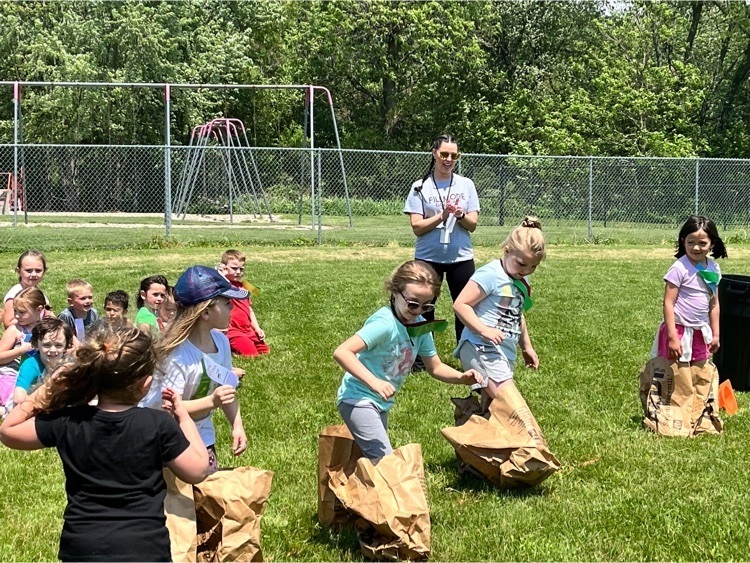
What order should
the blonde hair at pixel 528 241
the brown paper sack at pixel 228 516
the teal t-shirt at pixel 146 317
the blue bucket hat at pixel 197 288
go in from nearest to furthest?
the brown paper sack at pixel 228 516 → the blue bucket hat at pixel 197 288 → the blonde hair at pixel 528 241 → the teal t-shirt at pixel 146 317

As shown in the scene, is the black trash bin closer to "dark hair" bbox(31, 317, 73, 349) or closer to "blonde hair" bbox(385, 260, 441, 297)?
"blonde hair" bbox(385, 260, 441, 297)

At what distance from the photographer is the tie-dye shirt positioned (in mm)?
4895

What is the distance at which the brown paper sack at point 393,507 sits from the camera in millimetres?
3725

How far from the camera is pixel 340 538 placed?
160 inches

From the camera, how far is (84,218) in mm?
26422

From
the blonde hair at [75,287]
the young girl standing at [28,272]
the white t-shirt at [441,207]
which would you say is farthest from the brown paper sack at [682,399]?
the young girl standing at [28,272]

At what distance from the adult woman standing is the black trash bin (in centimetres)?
205

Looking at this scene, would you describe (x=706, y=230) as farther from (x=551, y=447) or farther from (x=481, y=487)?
(x=481, y=487)

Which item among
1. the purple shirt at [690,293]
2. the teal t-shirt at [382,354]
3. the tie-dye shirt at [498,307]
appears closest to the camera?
the teal t-shirt at [382,354]

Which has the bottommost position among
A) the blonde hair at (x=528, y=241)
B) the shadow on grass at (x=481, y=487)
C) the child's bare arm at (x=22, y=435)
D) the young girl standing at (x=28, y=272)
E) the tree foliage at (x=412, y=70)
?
the shadow on grass at (x=481, y=487)

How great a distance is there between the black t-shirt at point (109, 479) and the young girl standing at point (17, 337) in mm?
3883

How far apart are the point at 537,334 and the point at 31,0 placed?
38.3 metres

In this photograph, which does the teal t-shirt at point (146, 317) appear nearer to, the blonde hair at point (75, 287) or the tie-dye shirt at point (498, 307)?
the blonde hair at point (75, 287)

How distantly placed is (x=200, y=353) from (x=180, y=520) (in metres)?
0.72
